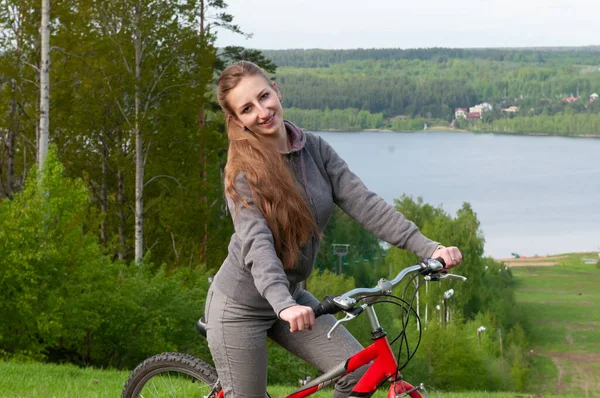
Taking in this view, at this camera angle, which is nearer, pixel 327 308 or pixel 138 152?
pixel 327 308

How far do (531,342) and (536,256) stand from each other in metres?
47.2

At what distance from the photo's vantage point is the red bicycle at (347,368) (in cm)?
349

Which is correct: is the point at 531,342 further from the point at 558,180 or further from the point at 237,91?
the point at 558,180

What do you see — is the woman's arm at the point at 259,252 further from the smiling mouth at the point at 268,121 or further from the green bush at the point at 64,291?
the green bush at the point at 64,291

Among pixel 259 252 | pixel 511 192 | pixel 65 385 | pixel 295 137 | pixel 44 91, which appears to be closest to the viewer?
pixel 259 252

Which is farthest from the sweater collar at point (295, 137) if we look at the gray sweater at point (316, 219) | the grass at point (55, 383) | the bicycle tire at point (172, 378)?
the grass at point (55, 383)

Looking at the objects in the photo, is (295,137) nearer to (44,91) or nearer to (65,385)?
(65,385)

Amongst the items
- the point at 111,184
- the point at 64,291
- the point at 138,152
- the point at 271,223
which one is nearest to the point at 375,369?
the point at 271,223

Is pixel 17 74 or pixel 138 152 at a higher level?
pixel 17 74

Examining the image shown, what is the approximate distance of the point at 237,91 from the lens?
388cm

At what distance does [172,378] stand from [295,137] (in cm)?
143

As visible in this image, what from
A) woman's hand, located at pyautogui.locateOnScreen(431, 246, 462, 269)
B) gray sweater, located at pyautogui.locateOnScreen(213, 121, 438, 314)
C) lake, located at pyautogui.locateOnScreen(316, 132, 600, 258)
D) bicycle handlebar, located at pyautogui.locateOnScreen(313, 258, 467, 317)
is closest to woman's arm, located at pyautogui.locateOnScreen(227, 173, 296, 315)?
gray sweater, located at pyautogui.locateOnScreen(213, 121, 438, 314)

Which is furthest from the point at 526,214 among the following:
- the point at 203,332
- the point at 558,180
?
the point at 203,332

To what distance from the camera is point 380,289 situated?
3.50 metres
